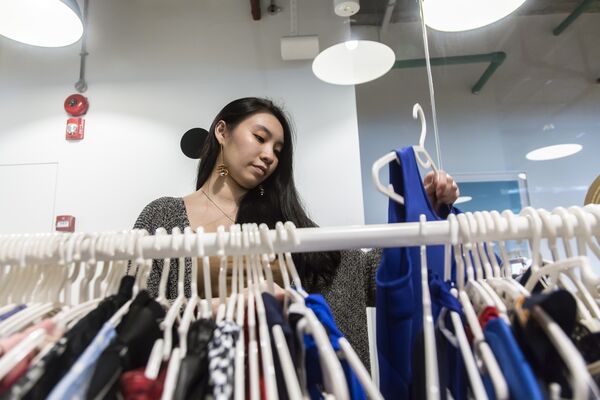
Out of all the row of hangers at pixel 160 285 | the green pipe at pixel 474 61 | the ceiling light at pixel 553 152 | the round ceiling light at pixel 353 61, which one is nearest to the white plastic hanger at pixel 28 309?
the row of hangers at pixel 160 285

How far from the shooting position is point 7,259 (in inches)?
19.0

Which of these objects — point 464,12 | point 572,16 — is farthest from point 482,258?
point 572,16

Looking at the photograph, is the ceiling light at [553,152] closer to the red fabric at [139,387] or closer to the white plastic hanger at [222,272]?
the white plastic hanger at [222,272]

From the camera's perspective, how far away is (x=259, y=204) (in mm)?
1312

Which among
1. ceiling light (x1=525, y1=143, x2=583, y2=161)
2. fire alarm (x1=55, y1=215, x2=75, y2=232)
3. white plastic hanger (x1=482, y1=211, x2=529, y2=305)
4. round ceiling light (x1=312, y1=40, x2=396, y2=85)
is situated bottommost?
white plastic hanger (x1=482, y1=211, x2=529, y2=305)

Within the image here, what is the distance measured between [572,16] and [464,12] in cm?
178

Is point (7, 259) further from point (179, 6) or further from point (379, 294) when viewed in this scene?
point (179, 6)

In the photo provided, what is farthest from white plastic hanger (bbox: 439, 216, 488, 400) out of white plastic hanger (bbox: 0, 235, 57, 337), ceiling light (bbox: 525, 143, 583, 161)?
ceiling light (bbox: 525, 143, 583, 161)

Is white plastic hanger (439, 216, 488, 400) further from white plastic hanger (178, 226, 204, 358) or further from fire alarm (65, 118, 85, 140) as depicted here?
fire alarm (65, 118, 85, 140)

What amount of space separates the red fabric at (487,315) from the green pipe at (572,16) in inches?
113

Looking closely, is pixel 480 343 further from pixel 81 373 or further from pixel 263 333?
pixel 81 373

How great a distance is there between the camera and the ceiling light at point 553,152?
7.98ft

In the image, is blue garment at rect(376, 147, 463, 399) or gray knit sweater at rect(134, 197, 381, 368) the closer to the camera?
blue garment at rect(376, 147, 463, 399)

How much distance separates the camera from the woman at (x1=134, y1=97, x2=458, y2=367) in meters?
1.15
